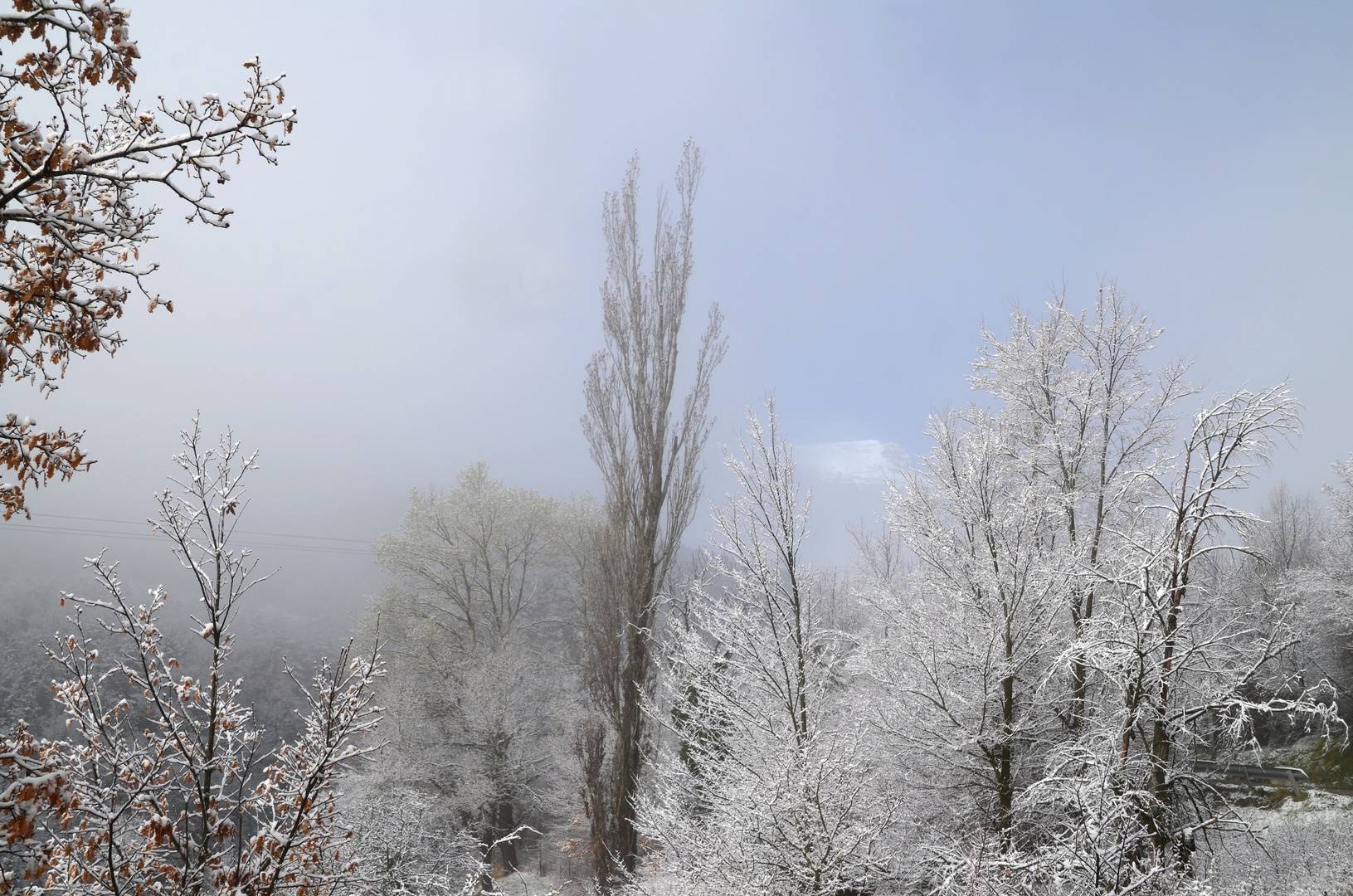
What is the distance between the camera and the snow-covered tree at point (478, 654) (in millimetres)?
14360

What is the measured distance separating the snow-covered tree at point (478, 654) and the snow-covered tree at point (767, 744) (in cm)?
933

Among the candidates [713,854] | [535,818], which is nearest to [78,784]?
[713,854]

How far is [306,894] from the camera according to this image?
324cm

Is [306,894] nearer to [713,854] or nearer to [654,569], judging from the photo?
[713,854]

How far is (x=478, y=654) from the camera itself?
15578 millimetres

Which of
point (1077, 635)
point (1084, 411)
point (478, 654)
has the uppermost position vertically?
point (1084, 411)

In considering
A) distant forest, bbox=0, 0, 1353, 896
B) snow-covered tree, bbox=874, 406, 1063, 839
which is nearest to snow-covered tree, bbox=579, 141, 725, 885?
distant forest, bbox=0, 0, 1353, 896

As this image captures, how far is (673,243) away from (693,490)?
435 cm

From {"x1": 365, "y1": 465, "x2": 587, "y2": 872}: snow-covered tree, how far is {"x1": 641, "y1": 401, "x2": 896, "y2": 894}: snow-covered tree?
933cm

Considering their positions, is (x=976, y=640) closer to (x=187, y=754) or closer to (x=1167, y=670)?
(x=1167, y=670)

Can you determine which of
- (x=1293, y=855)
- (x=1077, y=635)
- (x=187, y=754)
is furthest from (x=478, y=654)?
(x=1293, y=855)

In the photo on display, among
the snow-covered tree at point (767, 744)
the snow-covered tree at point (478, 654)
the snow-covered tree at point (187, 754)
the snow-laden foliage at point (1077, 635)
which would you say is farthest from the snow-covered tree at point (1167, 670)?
the snow-covered tree at point (478, 654)

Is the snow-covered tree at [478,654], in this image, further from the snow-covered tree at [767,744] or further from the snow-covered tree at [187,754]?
the snow-covered tree at [187,754]

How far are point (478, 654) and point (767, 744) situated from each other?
11512mm
